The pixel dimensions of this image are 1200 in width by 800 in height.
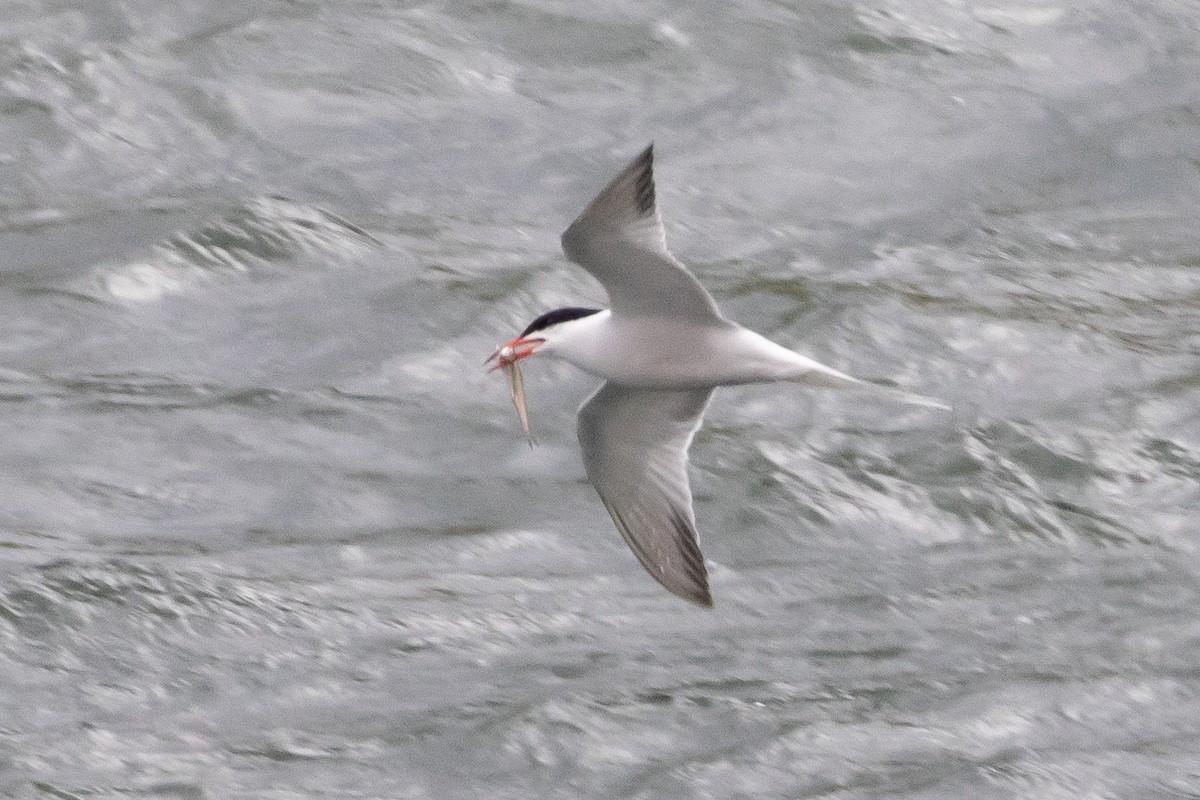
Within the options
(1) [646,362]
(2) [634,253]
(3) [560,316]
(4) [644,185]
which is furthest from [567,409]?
(4) [644,185]

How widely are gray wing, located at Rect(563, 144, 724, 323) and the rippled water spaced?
6.70 ft

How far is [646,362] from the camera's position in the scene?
337 inches

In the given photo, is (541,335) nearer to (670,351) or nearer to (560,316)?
(560,316)

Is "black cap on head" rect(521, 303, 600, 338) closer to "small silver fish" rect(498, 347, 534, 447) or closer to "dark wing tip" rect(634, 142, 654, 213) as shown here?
"small silver fish" rect(498, 347, 534, 447)

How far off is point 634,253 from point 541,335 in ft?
2.43

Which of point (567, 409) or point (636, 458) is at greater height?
point (636, 458)

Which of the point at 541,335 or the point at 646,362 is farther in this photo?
the point at 541,335

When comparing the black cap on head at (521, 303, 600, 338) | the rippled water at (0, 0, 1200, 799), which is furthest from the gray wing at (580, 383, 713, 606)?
the rippled water at (0, 0, 1200, 799)

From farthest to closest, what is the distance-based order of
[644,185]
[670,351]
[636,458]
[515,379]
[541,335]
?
[636,458] → [515,379] → [541,335] → [670,351] → [644,185]

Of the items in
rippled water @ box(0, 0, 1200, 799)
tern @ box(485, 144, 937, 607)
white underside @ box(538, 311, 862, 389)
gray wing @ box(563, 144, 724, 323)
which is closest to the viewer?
gray wing @ box(563, 144, 724, 323)

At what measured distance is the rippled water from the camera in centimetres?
994

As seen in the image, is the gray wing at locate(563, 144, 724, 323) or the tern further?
the tern

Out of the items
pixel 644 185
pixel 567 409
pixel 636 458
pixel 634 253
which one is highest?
pixel 644 185

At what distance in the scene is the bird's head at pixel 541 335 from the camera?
867 centimetres
